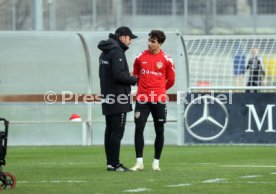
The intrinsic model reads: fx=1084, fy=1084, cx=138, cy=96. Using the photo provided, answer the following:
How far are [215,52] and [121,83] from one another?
8.98 metres

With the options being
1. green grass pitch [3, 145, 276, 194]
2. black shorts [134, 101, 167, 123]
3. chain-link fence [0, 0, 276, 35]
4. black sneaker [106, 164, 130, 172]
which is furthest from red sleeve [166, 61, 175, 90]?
chain-link fence [0, 0, 276, 35]

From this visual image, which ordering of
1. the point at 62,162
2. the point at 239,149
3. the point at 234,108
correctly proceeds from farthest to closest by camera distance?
the point at 234,108 < the point at 239,149 < the point at 62,162

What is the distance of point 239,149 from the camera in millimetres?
20812

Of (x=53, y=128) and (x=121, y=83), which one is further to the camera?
(x=53, y=128)

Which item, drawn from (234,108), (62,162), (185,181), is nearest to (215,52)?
(234,108)

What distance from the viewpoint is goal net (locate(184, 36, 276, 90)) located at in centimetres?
2330

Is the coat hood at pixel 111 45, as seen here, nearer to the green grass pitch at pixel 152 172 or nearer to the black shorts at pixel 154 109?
the black shorts at pixel 154 109

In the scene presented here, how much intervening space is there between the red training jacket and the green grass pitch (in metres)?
1.04

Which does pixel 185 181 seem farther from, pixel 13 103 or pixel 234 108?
pixel 13 103

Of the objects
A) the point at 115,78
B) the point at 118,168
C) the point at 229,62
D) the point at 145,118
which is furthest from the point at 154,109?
the point at 229,62

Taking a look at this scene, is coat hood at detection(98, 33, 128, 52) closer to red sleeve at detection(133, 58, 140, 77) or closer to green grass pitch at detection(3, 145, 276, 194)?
red sleeve at detection(133, 58, 140, 77)

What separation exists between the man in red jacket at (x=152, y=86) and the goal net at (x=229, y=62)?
8065 mm

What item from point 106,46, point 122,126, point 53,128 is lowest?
point 53,128

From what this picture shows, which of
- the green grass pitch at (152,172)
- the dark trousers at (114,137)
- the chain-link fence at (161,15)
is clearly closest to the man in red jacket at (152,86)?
the dark trousers at (114,137)
